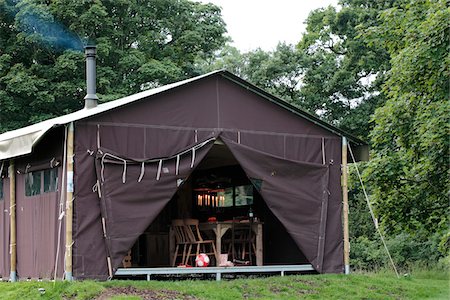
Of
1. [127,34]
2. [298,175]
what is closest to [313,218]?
[298,175]

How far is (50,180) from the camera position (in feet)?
38.1

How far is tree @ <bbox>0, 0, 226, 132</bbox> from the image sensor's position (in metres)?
22.5

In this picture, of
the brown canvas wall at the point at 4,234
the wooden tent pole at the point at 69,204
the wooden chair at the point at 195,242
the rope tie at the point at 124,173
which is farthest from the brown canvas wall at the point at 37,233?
the wooden chair at the point at 195,242

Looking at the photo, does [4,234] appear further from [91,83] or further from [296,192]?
[296,192]

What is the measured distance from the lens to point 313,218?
1252 cm

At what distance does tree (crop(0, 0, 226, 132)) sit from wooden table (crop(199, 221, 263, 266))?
10.1m

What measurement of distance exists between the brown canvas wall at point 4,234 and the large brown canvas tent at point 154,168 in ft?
0.06

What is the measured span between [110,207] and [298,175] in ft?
10.5

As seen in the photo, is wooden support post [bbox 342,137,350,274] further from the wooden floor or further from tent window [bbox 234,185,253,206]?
tent window [bbox 234,185,253,206]

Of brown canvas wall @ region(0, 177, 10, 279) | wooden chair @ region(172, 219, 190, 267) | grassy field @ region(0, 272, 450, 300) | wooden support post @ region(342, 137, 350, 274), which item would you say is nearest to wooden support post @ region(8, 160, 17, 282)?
brown canvas wall @ region(0, 177, 10, 279)

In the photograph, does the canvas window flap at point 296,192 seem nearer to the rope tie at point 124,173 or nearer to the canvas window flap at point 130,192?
the canvas window flap at point 130,192

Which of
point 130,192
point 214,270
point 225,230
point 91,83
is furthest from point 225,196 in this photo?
point 130,192

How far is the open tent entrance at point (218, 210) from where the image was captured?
45.0ft

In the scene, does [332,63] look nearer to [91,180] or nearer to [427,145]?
[427,145]
